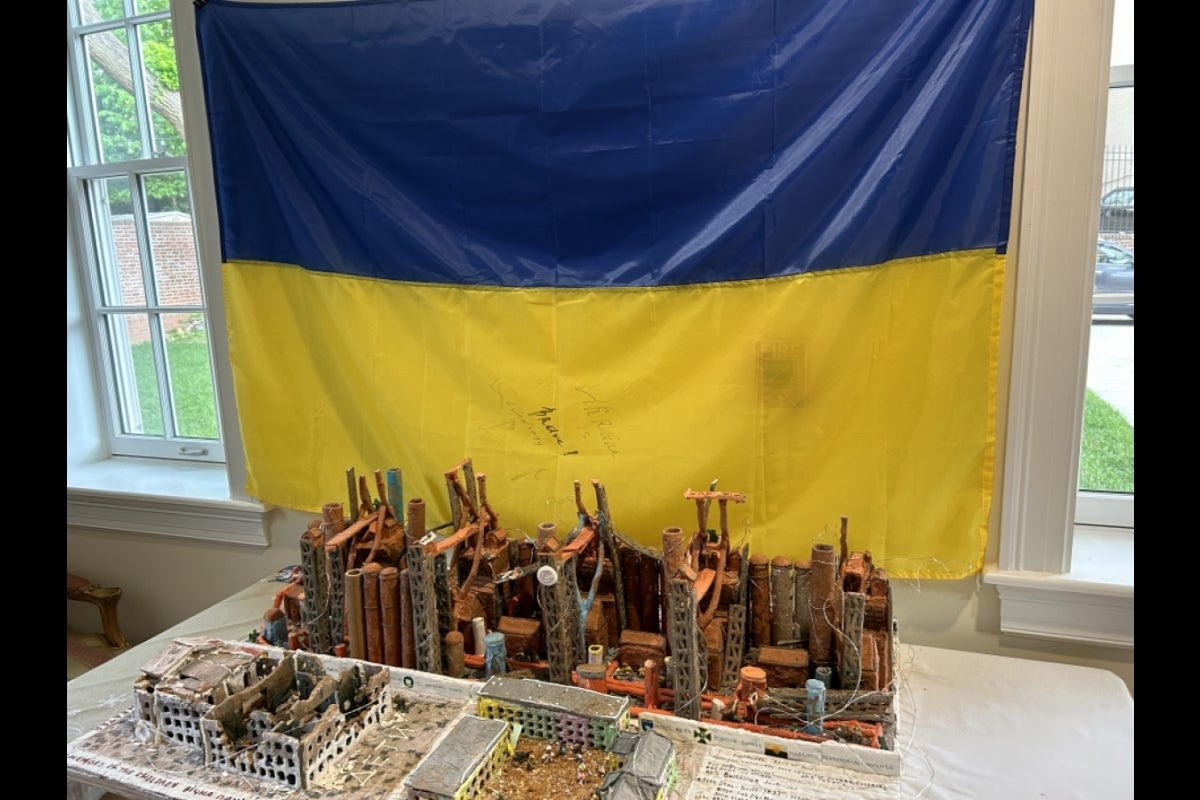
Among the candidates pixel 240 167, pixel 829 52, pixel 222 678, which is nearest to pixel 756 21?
pixel 829 52

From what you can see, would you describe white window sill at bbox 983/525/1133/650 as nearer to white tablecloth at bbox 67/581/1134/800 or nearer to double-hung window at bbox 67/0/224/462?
white tablecloth at bbox 67/581/1134/800

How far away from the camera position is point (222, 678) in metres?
1.39

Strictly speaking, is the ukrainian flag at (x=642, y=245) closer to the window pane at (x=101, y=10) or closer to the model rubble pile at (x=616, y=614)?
the model rubble pile at (x=616, y=614)

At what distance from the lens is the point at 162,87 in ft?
7.70

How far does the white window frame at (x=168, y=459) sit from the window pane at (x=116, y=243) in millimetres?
45

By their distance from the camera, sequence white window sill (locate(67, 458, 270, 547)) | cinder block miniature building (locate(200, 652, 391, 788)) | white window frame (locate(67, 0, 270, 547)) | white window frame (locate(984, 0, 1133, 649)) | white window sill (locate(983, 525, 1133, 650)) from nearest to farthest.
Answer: cinder block miniature building (locate(200, 652, 391, 788))
white window frame (locate(984, 0, 1133, 649))
white window sill (locate(983, 525, 1133, 650))
white window frame (locate(67, 0, 270, 547))
white window sill (locate(67, 458, 270, 547))

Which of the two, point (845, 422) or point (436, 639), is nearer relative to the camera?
point (436, 639)

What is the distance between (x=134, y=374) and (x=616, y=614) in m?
2.07

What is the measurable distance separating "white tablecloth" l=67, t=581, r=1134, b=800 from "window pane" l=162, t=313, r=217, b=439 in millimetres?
1008

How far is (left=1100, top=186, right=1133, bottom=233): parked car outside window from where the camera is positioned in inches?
64.9

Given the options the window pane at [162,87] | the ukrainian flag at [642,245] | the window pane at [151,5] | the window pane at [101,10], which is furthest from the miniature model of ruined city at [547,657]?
the window pane at [101,10]

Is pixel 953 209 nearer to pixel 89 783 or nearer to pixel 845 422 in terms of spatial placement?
pixel 845 422

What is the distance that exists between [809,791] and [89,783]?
1.21m

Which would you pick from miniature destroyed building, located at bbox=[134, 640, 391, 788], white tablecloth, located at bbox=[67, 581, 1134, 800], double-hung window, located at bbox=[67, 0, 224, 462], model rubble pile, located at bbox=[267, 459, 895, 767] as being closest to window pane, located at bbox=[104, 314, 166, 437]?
double-hung window, located at bbox=[67, 0, 224, 462]
